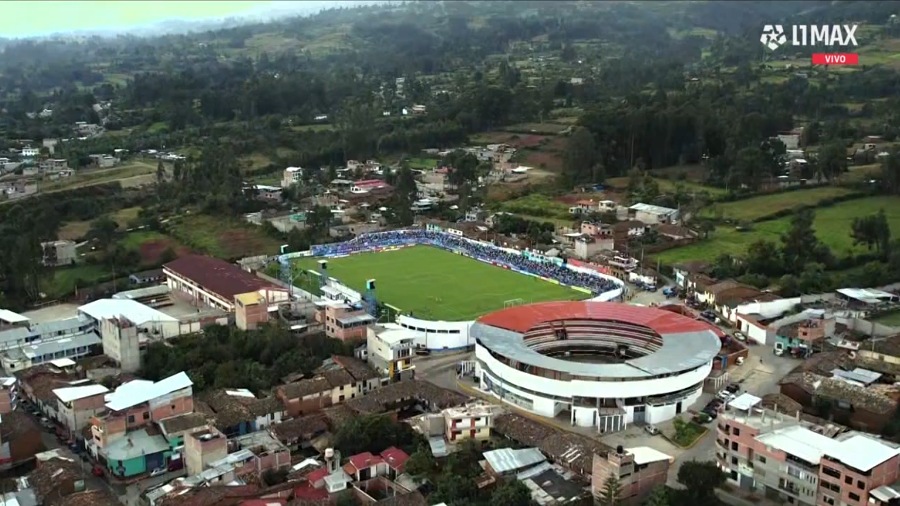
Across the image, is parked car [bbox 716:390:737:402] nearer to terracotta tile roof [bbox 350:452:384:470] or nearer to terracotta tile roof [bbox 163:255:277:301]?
terracotta tile roof [bbox 350:452:384:470]

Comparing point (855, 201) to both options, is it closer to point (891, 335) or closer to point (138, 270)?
point (891, 335)

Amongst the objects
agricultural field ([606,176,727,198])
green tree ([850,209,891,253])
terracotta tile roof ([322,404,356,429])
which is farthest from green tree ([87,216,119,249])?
green tree ([850,209,891,253])

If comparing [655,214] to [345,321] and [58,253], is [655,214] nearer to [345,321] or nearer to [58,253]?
[345,321]

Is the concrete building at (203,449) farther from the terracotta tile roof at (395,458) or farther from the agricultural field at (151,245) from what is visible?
the agricultural field at (151,245)

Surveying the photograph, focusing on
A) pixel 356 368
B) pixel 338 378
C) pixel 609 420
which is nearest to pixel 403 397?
pixel 338 378

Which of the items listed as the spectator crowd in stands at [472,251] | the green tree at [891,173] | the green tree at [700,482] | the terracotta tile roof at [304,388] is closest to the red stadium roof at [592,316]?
the spectator crowd in stands at [472,251]
